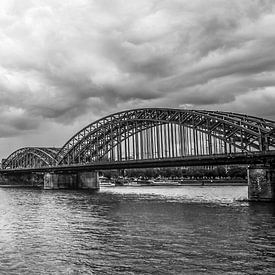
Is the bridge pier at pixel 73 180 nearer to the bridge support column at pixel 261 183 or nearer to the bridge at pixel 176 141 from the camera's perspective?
the bridge at pixel 176 141

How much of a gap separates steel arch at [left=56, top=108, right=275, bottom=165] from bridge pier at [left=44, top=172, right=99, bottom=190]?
5.42m

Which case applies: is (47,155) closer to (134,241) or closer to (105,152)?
(105,152)

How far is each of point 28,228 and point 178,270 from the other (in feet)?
66.5

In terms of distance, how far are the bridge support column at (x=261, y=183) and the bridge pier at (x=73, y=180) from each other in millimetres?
83612

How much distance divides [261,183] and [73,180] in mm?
90955

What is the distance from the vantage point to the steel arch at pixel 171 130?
7881cm

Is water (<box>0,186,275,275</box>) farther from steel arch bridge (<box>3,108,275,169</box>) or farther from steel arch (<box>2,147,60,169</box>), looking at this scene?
steel arch (<box>2,147,60,169</box>)

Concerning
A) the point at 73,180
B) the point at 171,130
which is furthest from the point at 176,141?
the point at 73,180

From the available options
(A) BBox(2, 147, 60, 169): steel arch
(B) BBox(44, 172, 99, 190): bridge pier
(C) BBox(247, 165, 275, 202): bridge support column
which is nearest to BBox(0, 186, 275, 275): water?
(C) BBox(247, 165, 275, 202): bridge support column

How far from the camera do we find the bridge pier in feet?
472

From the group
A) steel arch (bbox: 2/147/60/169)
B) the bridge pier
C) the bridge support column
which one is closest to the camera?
the bridge support column

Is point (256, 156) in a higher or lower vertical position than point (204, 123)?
lower

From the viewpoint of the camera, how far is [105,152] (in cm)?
13088

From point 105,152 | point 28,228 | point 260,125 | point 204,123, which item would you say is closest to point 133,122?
point 105,152
